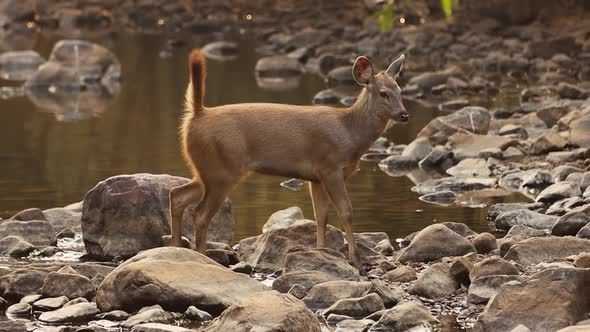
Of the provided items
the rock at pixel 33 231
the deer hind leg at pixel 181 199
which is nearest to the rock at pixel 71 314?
the deer hind leg at pixel 181 199

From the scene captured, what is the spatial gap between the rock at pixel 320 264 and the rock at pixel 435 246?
950mm

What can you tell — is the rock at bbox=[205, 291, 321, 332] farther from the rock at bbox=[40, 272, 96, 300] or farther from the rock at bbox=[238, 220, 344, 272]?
the rock at bbox=[238, 220, 344, 272]

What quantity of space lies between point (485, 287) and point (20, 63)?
87.3 feet

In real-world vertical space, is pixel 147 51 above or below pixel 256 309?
below

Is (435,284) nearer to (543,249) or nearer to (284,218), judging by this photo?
(543,249)

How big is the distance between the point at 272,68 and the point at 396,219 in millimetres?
18908

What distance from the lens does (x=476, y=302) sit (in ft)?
A: 34.0

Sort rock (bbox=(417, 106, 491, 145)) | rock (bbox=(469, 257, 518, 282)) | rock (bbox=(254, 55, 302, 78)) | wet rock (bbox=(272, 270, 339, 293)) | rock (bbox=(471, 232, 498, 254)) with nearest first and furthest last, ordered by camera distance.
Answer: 1. rock (bbox=(469, 257, 518, 282))
2. wet rock (bbox=(272, 270, 339, 293))
3. rock (bbox=(471, 232, 498, 254))
4. rock (bbox=(417, 106, 491, 145))
5. rock (bbox=(254, 55, 302, 78))

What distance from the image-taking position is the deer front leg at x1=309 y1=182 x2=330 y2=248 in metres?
11.9

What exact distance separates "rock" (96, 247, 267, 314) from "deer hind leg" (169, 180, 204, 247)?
1694 millimetres

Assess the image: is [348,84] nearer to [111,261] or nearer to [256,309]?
[111,261]

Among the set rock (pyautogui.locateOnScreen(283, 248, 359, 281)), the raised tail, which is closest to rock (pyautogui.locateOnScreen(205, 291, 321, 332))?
rock (pyautogui.locateOnScreen(283, 248, 359, 281))

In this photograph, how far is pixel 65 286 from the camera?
1056 cm

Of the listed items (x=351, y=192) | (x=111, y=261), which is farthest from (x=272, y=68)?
(x=111, y=261)
